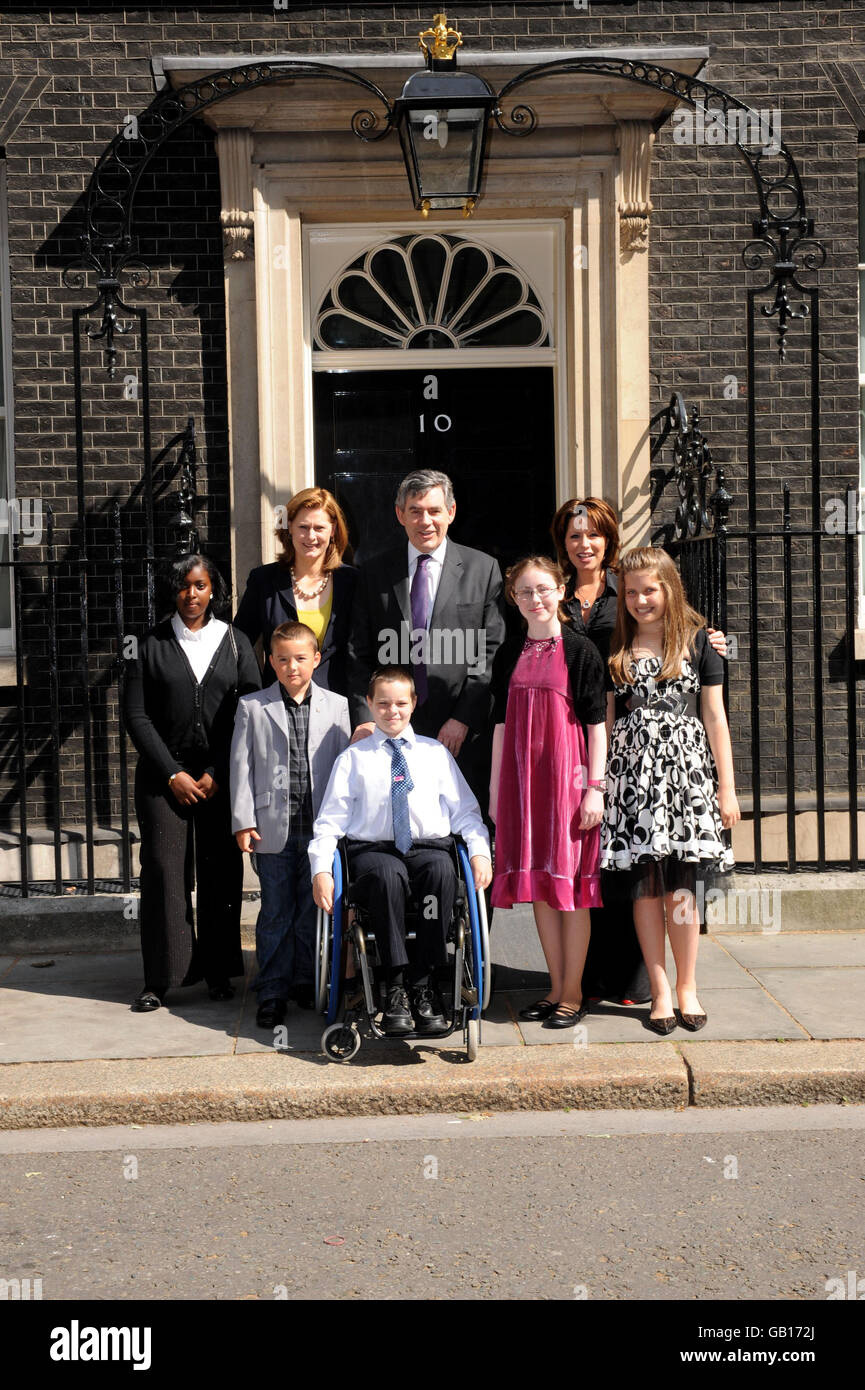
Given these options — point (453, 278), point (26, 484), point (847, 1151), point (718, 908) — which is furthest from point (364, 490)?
point (847, 1151)

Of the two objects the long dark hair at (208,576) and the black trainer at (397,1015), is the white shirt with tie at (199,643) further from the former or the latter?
the black trainer at (397,1015)

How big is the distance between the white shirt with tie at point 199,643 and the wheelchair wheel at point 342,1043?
153 centimetres

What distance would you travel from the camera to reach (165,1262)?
377 cm

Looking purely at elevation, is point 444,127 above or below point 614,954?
above

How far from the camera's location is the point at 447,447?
8492mm

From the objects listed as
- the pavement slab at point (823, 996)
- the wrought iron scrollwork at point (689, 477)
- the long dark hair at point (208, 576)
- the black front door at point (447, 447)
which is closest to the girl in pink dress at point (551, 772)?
the pavement slab at point (823, 996)

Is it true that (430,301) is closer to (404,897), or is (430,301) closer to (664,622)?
(664,622)

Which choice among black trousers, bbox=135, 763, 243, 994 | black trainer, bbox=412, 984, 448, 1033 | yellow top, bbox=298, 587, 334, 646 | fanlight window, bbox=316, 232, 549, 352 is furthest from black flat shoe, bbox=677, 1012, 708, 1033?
fanlight window, bbox=316, 232, 549, 352

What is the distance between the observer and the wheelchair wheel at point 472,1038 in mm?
5070

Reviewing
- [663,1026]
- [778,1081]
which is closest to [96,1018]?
[663,1026]

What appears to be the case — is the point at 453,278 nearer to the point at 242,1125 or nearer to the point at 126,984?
the point at 126,984

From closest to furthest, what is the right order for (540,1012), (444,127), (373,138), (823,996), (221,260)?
(540,1012) → (823,996) → (444,127) → (373,138) → (221,260)

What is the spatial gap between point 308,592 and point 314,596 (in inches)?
1.3

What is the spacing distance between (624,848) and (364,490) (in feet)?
12.2
